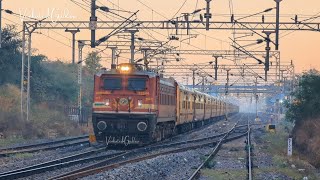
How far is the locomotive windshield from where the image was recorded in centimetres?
2584

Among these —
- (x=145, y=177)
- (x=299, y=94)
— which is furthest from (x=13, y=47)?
(x=145, y=177)

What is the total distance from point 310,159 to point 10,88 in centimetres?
2672

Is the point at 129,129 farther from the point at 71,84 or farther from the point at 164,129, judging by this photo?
the point at 71,84

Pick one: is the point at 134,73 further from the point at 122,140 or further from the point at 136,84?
the point at 122,140

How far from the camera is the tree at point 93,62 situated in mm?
76625

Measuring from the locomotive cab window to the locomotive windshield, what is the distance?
46cm

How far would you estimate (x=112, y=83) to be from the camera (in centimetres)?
2608

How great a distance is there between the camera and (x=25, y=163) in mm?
20062

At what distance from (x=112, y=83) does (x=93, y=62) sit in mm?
52284

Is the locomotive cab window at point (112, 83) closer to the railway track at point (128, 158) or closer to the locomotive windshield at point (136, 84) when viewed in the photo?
the locomotive windshield at point (136, 84)

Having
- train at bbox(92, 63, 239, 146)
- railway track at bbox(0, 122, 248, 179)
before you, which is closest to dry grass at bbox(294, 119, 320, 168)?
railway track at bbox(0, 122, 248, 179)

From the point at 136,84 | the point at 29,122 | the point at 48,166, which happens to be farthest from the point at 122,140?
the point at 29,122

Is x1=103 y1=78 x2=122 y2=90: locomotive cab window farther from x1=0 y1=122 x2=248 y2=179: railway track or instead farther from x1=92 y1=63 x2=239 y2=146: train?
x1=0 y1=122 x2=248 y2=179: railway track

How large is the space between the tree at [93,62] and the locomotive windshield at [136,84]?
51015mm
